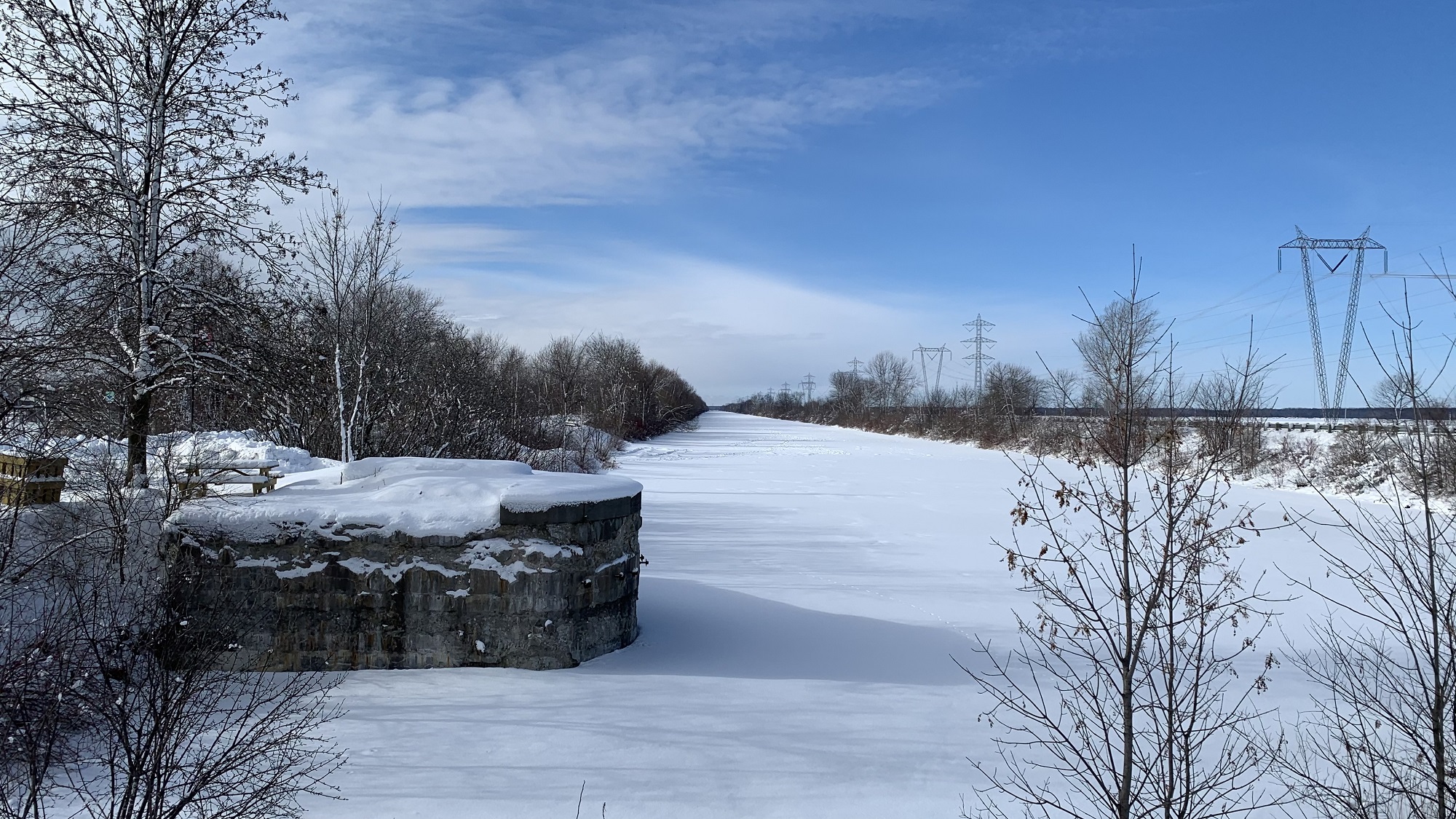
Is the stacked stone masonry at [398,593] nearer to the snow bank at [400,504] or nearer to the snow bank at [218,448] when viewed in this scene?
the snow bank at [400,504]

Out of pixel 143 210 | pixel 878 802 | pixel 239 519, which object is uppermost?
pixel 143 210

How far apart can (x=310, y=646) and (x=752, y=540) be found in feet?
28.9

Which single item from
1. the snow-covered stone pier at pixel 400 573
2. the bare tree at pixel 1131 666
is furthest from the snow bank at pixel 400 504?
the bare tree at pixel 1131 666

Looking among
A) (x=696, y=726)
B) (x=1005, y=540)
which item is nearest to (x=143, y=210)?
(x=696, y=726)

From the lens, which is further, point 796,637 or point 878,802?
point 796,637

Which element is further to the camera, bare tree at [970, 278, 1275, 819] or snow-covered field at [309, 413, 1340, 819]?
snow-covered field at [309, 413, 1340, 819]

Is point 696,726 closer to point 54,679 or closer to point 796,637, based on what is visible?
point 796,637

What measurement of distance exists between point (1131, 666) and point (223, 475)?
7.52m

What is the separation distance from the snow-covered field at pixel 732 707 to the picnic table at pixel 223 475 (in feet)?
7.09

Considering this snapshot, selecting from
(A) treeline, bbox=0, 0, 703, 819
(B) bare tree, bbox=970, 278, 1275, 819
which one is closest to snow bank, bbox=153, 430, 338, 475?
(A) treeline, bbox=0, 0, 703, 819

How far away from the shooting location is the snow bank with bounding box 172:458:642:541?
716 cm

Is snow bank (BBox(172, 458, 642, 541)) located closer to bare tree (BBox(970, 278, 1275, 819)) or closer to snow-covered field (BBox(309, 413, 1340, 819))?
snow-covered field (BBox(309, 413, 1340, 819))

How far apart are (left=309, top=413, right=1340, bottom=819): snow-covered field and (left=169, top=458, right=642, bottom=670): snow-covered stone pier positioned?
28 centimetres

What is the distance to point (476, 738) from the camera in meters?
5.92
